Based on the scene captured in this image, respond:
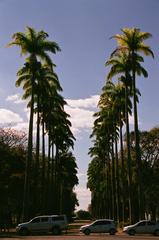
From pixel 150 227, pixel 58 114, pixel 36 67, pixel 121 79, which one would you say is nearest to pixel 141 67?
pixel 121 79

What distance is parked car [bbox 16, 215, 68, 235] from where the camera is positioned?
43562 mm

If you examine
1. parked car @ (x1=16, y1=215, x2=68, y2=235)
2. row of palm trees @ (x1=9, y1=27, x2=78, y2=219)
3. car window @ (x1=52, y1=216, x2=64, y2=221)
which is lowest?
parked car @ (x1=16, y1=215, x2=68, y2=235)

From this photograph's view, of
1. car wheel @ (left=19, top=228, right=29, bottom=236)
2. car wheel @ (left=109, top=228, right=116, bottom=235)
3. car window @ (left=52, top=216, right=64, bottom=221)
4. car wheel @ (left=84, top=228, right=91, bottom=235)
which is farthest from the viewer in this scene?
car wheel @ (left=84, top=228, right=91, bottom=235)

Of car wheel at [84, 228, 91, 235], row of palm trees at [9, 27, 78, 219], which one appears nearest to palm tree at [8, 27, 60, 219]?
row of palm trees at [9, 27, 78, 219]

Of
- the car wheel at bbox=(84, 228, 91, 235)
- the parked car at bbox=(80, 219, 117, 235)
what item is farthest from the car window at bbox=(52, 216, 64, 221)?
the car wheel at bbox=(84, 228, 91, 235)

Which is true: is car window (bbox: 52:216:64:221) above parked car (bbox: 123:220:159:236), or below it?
above

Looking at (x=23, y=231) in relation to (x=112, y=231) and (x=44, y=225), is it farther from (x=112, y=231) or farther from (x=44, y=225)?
(x=112, y=231)

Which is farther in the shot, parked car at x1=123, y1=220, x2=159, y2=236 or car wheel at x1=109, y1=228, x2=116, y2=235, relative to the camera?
car wheel at x1=109, y1=228, x2=116, y2=235

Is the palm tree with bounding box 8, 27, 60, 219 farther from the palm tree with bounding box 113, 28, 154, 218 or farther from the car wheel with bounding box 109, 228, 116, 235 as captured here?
the car wheel with bounding box 109, 228, 116, 235

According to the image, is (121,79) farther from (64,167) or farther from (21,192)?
(64,167)

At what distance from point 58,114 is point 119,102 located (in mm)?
11090

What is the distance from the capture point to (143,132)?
77.6m

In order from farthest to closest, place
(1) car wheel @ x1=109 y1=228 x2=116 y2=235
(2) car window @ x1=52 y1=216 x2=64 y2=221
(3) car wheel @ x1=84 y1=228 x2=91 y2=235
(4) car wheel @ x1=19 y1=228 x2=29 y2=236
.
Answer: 1. (3) car wheel @ x1=84 y1=228 x2=91 y2=235
2. (1) car wheel @ x1=109 y1=228 x2=116 y2=235
3. (2) car window @ x1=52 y1=216 x2=64 y2=221
4. (4) car wheel @ x1=19 y1=228 x2=29 y2=236

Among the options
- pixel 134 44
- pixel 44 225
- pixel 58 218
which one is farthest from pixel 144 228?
pixel 134 44
